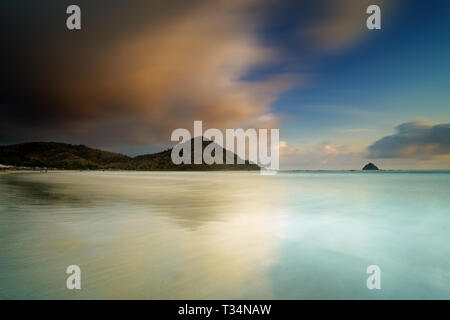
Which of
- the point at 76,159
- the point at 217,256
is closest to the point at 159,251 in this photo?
the point at 217,256

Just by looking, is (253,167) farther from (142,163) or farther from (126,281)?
(126,281)

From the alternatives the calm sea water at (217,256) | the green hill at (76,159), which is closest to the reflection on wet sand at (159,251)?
the calm sea water at (217,256)

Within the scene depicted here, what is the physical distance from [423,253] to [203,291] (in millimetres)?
5593

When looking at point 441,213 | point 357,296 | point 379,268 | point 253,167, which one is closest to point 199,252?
point 357,296

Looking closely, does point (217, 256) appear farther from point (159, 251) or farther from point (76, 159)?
point (76, 159)

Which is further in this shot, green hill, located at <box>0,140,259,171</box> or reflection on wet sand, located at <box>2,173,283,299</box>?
green hill, located at <box>0,140,259,171</box>

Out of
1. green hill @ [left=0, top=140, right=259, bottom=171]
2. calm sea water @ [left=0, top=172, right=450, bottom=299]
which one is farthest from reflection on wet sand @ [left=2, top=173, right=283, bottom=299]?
green hill @ [left=0, top=140, right=259, bottom=171]

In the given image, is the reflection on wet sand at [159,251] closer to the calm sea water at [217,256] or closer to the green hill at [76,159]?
the calm sea water at [217,256]

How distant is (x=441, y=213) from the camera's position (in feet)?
34.2

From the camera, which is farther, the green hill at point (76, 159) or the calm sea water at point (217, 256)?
the green hill at point (76, 159)

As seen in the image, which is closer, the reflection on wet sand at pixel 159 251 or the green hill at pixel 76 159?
the reflection on wet sand at pixel 159 251

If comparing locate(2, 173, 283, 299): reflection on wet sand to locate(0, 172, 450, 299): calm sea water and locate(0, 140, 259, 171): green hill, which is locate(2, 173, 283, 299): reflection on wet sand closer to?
locate(0, 172, 450, 299): calm sea water
